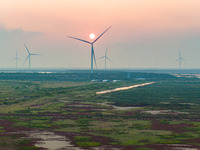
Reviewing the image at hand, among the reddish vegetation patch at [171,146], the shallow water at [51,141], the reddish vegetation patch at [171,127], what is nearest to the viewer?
the reddish vegetation patch at [171,146]

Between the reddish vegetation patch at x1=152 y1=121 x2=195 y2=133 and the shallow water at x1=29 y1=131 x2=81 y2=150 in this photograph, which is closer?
the shallow water at x1=29 y1=131 x2=81 y2=150

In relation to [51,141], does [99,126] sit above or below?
above

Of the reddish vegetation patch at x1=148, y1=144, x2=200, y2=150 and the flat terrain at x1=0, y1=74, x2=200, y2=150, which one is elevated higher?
the flat terrain at x1=0, y1=74, x2=200, y2=150

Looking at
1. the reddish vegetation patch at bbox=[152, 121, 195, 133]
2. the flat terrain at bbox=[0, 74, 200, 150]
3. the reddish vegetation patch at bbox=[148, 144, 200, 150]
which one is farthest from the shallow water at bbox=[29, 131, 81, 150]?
the reddish vegetation patch at bbox=[152, 121, 195, 133]

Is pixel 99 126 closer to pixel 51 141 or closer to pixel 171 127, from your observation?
pixel 171 127

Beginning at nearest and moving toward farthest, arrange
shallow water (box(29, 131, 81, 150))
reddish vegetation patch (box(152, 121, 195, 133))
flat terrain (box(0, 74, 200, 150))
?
Result: shallow water (box(29, 131, 81, 150)), flat terrain (box(0, 74, 200, 150)), reddish vegetation patch (box(152, 121, 195, 133))

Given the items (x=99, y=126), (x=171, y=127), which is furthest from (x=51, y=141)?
(x=171, y=127)

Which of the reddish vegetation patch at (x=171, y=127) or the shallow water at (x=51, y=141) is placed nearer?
the shallow water at (x=51, y=141)

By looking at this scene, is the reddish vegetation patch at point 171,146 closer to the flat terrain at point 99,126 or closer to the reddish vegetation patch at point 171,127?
the flat terrain at point 99,126

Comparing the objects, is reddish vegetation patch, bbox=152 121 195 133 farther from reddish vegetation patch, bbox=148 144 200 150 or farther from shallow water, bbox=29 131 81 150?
shallow water, bbox=29 131 81 150

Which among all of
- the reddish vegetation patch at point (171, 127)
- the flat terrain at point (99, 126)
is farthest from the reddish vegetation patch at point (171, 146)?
the reddish vegetation patch at point (171, 127)

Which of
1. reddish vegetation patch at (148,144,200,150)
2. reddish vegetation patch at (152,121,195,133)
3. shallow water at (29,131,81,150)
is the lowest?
reddish vegetation patch at (148,144,200,150)
